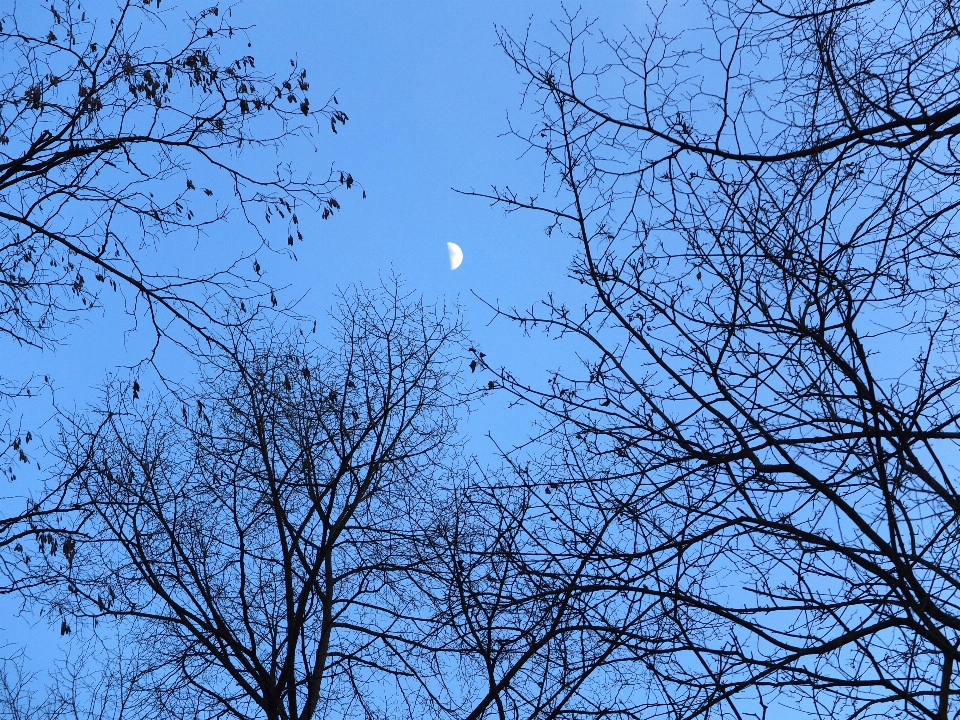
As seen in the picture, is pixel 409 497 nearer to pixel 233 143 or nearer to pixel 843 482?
pixel 233 143

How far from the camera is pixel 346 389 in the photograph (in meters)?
9.52

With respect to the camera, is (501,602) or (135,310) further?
(135,310)

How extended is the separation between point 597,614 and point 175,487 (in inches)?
220

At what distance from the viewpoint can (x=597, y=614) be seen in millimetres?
4305

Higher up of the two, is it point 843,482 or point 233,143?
point 233,143

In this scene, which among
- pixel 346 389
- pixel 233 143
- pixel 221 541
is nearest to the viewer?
pixel 233 143

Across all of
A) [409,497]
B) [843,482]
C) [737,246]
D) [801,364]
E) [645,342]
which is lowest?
[843,482]

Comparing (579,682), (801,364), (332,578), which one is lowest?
(579,682)

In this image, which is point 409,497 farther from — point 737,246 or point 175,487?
point 737,246

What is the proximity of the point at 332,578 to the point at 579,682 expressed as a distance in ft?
16.0

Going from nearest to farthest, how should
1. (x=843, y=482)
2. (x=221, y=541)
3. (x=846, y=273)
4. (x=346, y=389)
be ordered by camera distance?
(x=843, y=482)
(x=846, y=273)
(x=221, y=541)
(x=346, y=389)

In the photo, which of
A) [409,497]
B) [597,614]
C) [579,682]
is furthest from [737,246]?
[409,497]

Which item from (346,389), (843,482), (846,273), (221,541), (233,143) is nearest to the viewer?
(843,482)

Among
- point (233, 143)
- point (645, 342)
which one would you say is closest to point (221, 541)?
point (233, 143)
